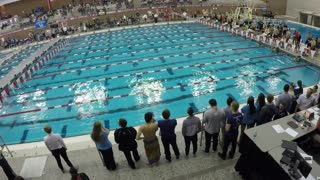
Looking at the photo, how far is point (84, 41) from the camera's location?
18.2 m

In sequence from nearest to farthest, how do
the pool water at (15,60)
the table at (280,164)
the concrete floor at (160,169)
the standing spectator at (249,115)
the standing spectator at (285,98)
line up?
the table at (280,164) → the concrete floor at (160,169) → the standing spectator at (249,115) → the standing spectator at (285,98) → the pool water at (15,60)

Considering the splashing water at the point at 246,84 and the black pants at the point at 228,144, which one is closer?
the black pants at the point at 228,144

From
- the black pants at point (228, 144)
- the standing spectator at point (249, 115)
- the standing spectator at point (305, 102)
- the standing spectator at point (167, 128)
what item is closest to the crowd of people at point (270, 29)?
the standing spectator at point (305, 102)

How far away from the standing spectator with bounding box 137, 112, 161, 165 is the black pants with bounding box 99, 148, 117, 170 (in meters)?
0.68

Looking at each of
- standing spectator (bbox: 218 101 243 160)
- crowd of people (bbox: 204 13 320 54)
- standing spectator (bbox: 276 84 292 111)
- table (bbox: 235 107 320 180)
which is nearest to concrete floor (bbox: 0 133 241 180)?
table (bbox: 235 107 320 180)

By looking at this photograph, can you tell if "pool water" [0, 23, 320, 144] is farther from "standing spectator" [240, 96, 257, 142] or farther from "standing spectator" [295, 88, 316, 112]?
"standing spectator" [240, 96, 257, 142]

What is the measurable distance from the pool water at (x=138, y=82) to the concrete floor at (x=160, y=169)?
2271 mm

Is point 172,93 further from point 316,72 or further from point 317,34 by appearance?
point 317,34

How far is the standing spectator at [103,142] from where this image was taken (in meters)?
3.98

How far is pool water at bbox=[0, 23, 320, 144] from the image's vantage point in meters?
7.96

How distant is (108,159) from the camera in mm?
4438

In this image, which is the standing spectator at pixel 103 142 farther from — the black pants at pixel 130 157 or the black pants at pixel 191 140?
the black pants at pixel 191 140

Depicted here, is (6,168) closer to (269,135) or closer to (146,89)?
(269,135)

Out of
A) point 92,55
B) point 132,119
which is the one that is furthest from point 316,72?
point 92,55
